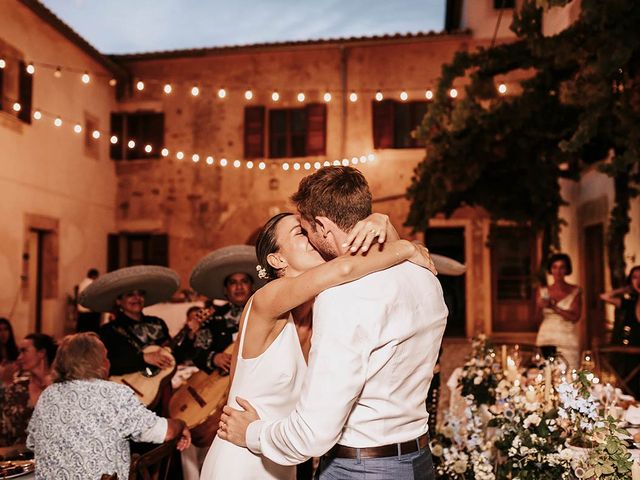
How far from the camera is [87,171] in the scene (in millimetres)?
13531

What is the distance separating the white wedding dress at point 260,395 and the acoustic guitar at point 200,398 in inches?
60.7

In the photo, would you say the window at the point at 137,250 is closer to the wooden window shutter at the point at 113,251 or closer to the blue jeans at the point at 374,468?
the wooden window shutter at the point at 113,251

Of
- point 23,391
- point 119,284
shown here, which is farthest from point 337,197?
point 119,284

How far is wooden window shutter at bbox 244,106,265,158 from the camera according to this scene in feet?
46.8

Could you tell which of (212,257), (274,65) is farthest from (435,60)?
(212,257)

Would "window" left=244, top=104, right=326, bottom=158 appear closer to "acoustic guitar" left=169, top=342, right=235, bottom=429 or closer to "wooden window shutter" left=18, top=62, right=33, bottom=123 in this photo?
"wooden window shutter" left=18, top=62, right=33, bottom=123

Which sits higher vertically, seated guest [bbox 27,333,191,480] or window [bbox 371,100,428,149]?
window [bbox 371,100,428,149]

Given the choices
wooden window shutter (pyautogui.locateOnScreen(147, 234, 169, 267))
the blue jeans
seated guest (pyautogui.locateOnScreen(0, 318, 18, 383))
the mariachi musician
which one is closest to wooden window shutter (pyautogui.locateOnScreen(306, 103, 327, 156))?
wooden window shutter (pyautogui.locateOnScreen(147, 234, 169, 267))

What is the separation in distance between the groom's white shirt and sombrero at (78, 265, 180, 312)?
3083 mm

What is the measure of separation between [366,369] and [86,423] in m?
1.78

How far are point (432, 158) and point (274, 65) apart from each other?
23.9 feet

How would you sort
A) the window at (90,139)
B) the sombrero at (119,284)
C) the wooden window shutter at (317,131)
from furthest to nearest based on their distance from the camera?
the wooden window shutter at (317,131), the window at (90,139), the sombrero at (119,284)

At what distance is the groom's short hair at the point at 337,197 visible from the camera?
180 centimetres

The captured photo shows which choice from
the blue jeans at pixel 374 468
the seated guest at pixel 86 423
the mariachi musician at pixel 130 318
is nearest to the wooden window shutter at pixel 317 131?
the mariachi musician at pixel 130 318
